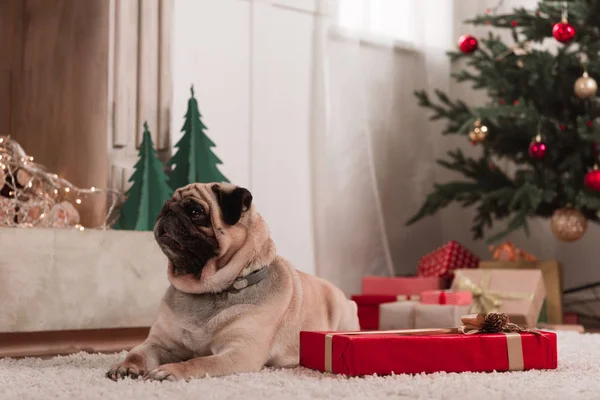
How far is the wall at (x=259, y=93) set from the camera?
3.17 m

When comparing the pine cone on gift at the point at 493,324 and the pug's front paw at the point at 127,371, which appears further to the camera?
the pine cone on gift at the point at 493,324

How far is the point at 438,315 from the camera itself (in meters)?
2.47

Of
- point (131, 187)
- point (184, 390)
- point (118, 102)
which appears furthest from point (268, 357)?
point (118, 102)

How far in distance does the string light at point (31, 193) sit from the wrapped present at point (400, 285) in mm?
1214

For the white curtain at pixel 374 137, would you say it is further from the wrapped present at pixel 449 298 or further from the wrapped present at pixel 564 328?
the wrapped present at pixel 564 328

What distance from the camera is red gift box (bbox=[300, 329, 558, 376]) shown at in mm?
1433

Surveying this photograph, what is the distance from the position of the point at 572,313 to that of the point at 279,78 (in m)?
1.69

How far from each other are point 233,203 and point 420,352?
18.7 inches

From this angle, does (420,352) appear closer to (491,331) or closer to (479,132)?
(491,331)

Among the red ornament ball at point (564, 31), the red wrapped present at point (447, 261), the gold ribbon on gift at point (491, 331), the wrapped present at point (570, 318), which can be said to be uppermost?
the red ornament ball at point (564, 31)

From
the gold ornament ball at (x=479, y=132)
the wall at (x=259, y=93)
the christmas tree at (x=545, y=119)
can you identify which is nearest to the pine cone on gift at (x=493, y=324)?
the christmas tree at (x=545, y=119)

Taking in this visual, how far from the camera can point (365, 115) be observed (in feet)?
12.3

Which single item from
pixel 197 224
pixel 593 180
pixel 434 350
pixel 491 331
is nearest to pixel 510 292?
pixel 593 180

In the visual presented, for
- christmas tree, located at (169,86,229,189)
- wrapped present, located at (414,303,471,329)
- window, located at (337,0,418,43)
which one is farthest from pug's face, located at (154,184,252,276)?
window, located at (337,0,418,43)
